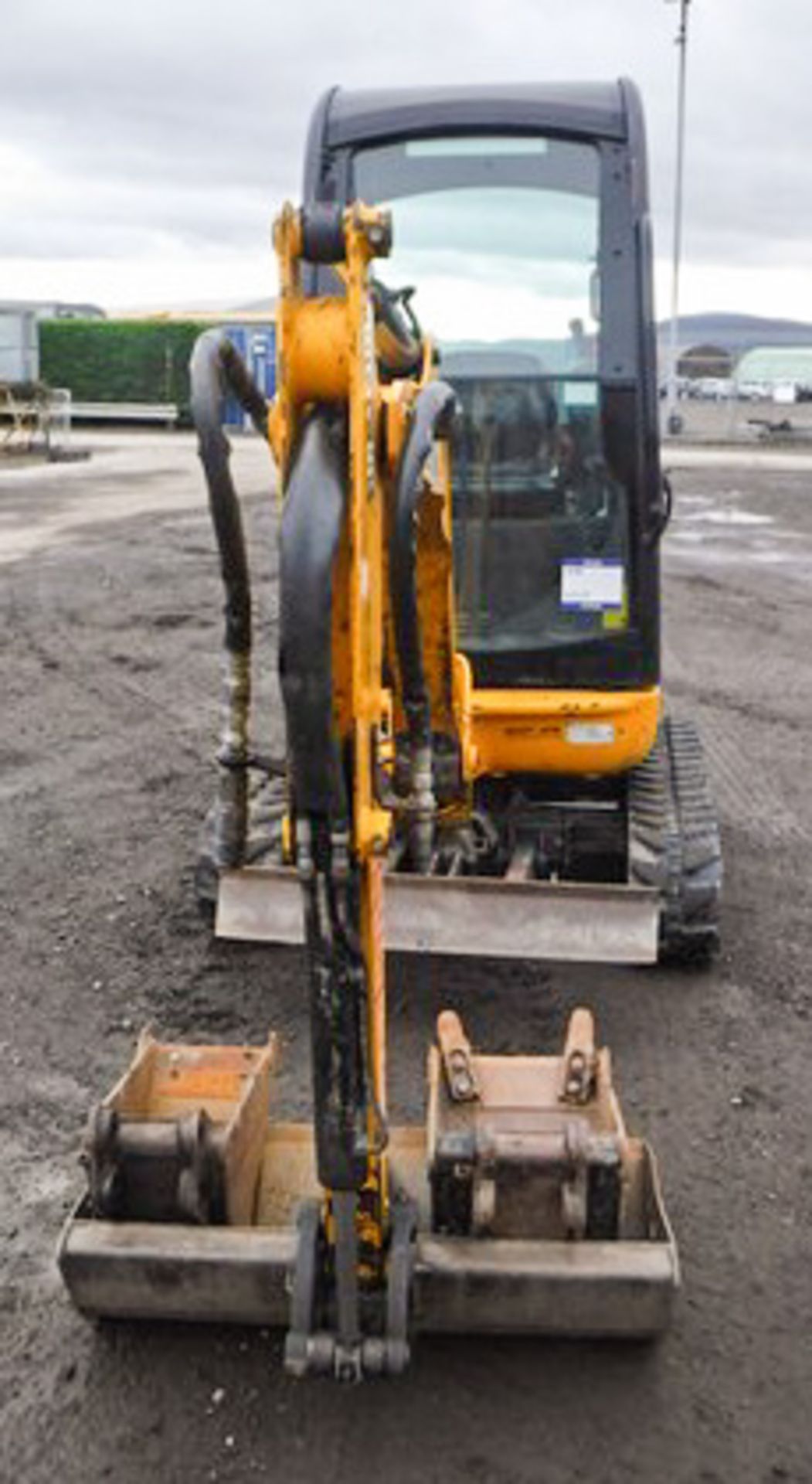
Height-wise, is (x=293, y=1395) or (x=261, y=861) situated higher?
(x=261, y=861)

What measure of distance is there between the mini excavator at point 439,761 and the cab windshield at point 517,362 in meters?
0.01

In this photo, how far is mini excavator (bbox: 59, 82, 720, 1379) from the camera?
2730 mm

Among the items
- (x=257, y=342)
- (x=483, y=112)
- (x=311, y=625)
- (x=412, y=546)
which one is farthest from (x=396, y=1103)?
(x=257, y=342)

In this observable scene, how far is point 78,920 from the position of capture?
6.10 m

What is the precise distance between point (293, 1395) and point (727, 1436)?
915mm

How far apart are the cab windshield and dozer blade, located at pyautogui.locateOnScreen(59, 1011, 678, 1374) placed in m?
2.15

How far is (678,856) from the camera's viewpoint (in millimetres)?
5176

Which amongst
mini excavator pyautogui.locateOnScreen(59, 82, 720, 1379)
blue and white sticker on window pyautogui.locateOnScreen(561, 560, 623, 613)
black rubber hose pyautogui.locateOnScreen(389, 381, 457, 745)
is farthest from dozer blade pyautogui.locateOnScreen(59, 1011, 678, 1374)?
blue and white sticker on window pyautogui.locateOnScreen(561, 560, 623, 613)

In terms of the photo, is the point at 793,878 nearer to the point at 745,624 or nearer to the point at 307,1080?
the point at 307,1080

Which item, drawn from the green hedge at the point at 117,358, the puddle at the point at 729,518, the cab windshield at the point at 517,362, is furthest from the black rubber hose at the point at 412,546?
the green hedge at the point at 117,358

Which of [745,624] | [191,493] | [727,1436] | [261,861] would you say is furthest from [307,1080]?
[191,493]

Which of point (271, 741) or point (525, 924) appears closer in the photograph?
point (525, 924)

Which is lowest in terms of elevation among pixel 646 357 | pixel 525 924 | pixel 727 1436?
pixel 727 1436

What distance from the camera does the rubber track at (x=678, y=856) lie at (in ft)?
16.9
